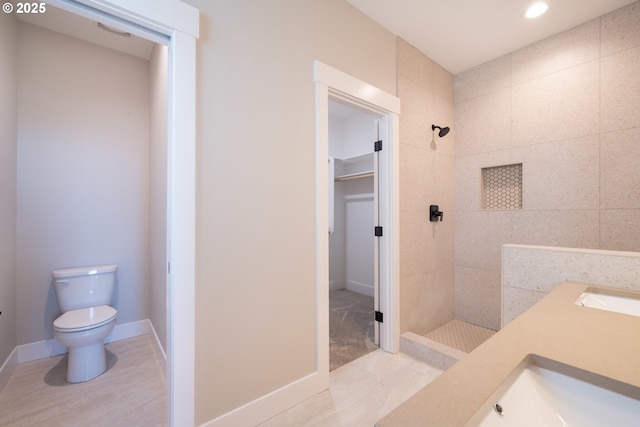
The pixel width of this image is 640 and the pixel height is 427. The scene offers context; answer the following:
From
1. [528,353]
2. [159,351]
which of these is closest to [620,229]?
[528,353]

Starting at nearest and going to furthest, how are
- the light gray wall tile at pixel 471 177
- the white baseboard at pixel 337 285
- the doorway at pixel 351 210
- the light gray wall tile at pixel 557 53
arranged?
the light gray wall tile at pixel 557 53 → the light gray wall tile at pixel 471 177 → the doorway at pixel 351 210 → the white baseboard at pixel 337 285

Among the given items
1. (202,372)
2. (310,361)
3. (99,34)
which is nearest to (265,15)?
(99,34)

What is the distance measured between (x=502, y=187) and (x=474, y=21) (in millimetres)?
1532

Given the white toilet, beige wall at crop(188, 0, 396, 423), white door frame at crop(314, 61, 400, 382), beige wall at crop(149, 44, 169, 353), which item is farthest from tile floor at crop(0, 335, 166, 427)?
white door frame at crop(314, 61, 400, 382)

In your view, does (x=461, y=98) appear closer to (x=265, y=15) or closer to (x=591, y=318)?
(x=265, y=15)

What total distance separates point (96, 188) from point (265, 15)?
7.12ft

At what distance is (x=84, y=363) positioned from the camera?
6.27 ft

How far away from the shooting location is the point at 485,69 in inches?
107

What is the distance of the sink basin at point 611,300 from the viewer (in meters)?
1.19

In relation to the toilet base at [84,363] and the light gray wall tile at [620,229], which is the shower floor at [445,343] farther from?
the toilet base at [84,363]

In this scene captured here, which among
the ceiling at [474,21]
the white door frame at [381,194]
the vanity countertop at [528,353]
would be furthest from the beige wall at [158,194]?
the vanity countertop at [528,353]

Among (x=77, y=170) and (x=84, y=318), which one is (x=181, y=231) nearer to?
(x=84, y=318)

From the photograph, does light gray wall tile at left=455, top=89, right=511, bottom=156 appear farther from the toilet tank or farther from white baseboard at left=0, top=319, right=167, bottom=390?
the toilet tank

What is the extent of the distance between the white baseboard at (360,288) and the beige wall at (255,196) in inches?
90.2
